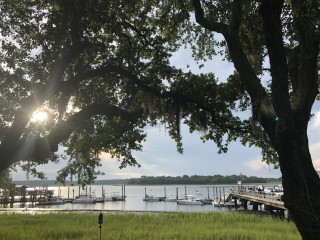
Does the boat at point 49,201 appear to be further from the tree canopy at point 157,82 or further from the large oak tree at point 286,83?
the large oak tree at point 286,83

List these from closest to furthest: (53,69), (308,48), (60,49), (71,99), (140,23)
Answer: (308,48) < (53,69) < (60,49) < (140,23) < (71,99)

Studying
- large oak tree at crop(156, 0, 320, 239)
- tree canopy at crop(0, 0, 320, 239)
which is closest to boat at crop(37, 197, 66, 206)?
tree canopy at crop(0, 0, 320, 239)

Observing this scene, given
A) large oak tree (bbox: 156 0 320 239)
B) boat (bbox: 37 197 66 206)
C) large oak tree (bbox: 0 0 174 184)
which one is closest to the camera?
large oak tree (bbox: 156 0 320 239)

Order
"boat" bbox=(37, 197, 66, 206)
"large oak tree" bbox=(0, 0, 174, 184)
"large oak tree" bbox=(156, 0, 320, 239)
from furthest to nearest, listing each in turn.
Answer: "boat" bbox=(37, 197, 66, 206)
"large oak tree" bbox=(0, 0, 174, 184)
"large oak tree" bbox=(156, 0, 320, 239)

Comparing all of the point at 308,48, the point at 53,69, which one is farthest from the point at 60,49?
the point at 308,48

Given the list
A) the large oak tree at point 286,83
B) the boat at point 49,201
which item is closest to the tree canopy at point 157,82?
the large oak tree at point 286,83

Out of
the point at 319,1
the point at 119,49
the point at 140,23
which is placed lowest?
the point at 319,1

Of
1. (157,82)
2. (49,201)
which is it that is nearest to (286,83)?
(157,82)

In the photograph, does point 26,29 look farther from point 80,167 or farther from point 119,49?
point 80,167

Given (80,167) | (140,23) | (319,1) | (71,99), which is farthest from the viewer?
(80,167)

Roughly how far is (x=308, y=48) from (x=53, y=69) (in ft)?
25.6

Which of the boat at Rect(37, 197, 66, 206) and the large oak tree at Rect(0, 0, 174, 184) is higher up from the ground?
the large oak tree at Rect(0, 0, 174, 184)

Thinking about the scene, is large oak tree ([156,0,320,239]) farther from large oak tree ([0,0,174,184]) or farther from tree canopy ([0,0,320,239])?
large oak tree ([0,0,174,184])

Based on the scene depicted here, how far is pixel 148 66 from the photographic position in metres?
13.0
